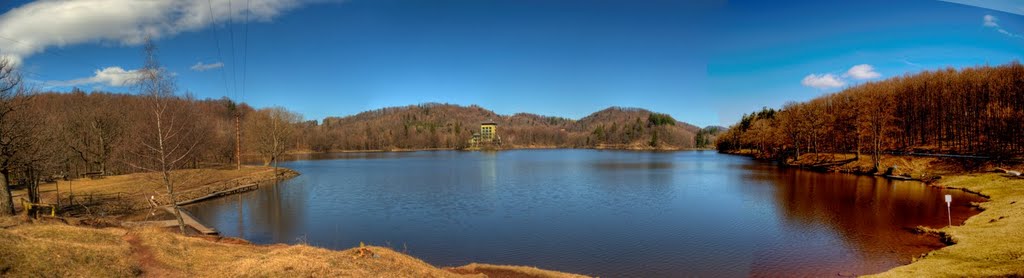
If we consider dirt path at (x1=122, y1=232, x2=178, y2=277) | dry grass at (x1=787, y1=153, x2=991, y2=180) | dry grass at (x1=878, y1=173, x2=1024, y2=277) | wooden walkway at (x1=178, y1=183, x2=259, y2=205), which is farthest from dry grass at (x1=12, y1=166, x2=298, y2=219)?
dry grass at (x1=787, y1=153, x2=991, y2=180)

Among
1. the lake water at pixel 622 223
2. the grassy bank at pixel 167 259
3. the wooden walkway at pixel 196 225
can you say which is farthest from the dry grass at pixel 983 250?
the wooden walkway at pixel 196 225

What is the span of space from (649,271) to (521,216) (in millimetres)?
12804

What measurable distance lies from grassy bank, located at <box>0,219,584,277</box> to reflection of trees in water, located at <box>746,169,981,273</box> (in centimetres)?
1783

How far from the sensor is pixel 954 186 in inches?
1560

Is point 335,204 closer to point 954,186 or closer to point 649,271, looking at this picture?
point 649,271

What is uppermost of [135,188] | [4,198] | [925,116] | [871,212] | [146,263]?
[925,116]

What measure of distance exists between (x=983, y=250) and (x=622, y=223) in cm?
1477

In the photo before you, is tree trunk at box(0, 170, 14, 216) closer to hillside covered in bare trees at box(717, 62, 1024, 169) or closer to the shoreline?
the shoreline

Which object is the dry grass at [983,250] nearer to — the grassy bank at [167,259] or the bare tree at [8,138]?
the grassy bank at [167,259]

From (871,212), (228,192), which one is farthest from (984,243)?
(228,192)

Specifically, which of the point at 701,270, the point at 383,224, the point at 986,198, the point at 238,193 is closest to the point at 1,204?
the point at 383,224

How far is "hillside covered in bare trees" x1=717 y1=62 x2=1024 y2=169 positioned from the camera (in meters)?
50.5

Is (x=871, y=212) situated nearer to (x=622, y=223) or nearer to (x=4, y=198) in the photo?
(x=622, y=223)

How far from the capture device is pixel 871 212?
2922cm
